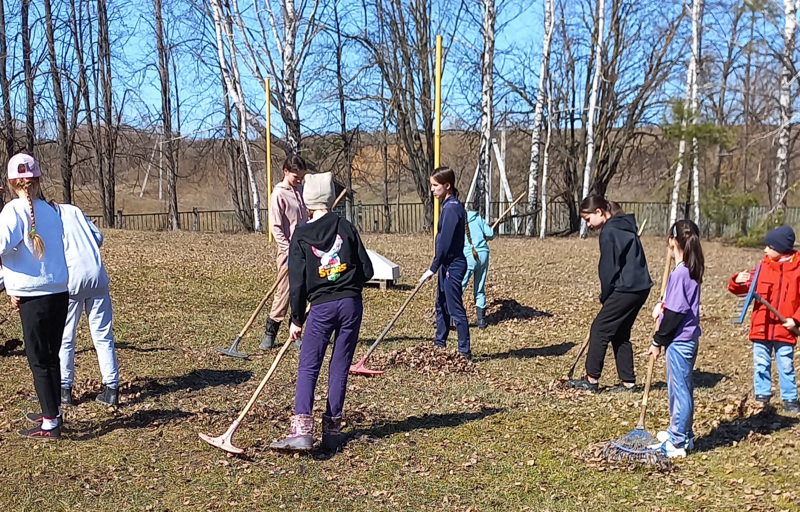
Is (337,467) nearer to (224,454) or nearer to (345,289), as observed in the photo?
(224,454)

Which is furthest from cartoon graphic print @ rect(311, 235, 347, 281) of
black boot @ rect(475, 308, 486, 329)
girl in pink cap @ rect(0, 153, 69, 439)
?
black boot @ rect(475, 308, 486, 329)

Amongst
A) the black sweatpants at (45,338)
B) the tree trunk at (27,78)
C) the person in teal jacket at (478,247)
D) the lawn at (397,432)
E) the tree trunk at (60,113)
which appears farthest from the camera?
the tree trunk at (60,113)

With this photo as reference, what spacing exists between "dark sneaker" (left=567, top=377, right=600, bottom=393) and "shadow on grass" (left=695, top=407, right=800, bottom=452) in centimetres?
119

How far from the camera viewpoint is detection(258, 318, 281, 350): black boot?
7.59 m

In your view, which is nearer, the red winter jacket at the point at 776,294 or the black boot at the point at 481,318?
the red winter jacket at the point at 776,294

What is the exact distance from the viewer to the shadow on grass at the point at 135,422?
16.2ft

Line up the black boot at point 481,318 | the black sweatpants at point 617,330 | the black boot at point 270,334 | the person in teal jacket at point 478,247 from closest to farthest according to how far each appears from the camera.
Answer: the black sweatpants at point 617,330, the black boot at point 270,334, the person in teal jacket at point 478,247, the black boot at point 481,318

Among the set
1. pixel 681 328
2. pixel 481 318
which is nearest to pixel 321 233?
pixel 681 328

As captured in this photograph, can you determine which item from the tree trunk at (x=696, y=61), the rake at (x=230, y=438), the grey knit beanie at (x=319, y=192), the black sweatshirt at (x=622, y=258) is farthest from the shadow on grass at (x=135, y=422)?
the tree trunk at (x=696, y=61)

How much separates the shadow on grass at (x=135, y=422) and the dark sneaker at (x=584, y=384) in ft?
10.2

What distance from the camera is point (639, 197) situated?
154 feet

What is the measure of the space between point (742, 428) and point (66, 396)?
5.03 metres

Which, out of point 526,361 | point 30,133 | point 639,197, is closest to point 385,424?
point 526,361

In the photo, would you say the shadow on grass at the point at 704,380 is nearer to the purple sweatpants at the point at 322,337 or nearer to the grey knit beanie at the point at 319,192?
the purple sweatpants at the point at 322,337
